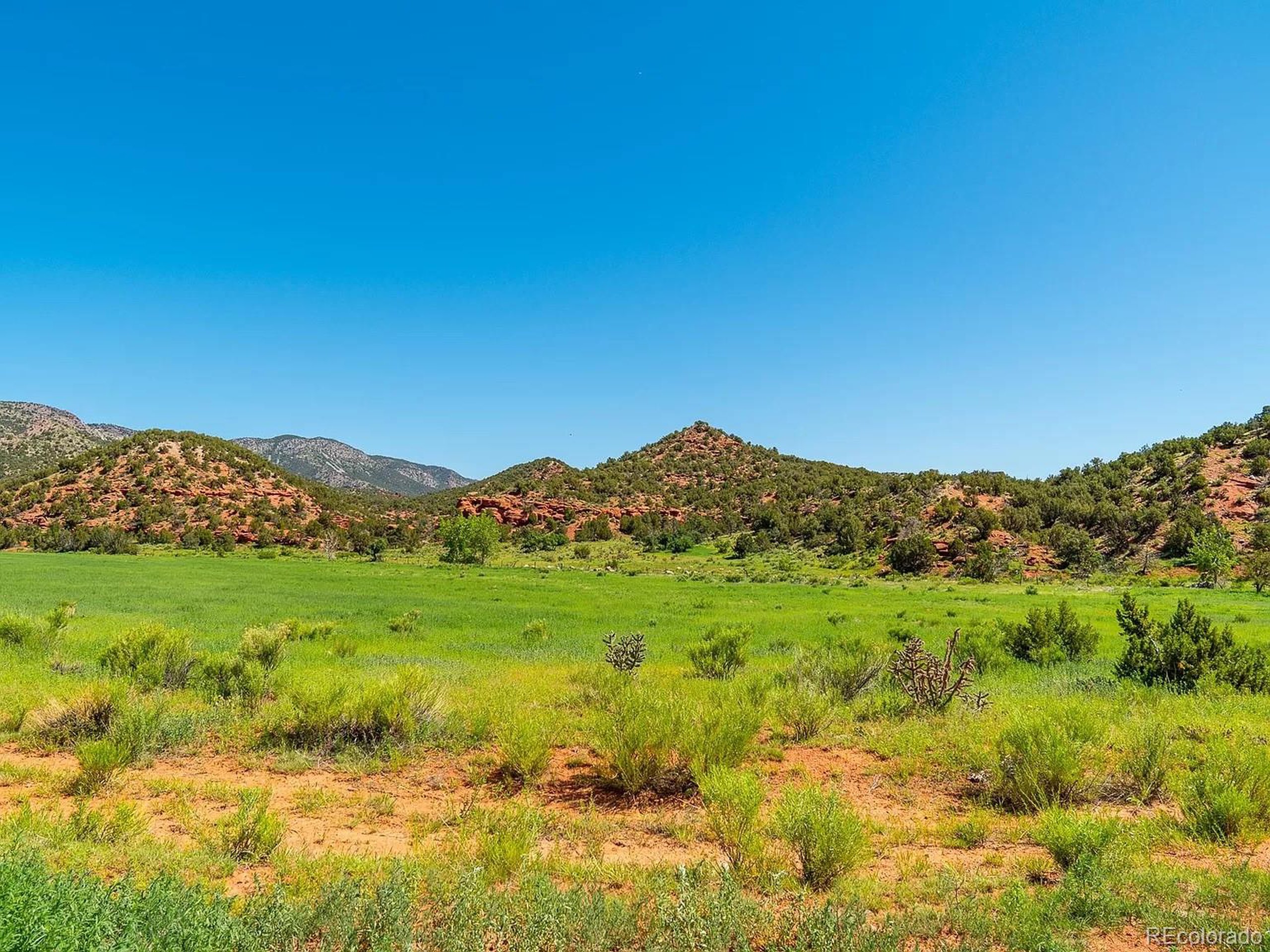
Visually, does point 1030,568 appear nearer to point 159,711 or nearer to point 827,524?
point 827,524

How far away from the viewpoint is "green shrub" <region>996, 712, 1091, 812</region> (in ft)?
20.2

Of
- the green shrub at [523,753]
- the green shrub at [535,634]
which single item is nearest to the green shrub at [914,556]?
the green shrub at [535,634]

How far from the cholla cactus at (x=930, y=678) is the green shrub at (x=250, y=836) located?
8.83 meters

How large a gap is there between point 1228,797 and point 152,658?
1551 centimetres

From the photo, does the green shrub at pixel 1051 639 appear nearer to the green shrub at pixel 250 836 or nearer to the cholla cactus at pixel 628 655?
the cholla cactus at pixel 628 655

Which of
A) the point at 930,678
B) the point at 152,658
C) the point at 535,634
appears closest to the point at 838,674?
the point at 930,678

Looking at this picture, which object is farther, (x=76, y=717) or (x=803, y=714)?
(x=803, y=714)

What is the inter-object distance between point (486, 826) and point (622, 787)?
1.92 m

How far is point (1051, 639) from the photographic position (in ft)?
48.4

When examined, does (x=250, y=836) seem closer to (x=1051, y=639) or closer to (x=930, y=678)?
(x=930, y=678)

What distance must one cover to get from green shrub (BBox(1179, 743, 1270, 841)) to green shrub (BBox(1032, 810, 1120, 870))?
1.06 m

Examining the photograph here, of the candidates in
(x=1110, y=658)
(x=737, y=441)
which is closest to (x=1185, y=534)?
(x=1110, y=658)

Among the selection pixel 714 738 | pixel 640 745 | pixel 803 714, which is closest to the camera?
pixel 640 745

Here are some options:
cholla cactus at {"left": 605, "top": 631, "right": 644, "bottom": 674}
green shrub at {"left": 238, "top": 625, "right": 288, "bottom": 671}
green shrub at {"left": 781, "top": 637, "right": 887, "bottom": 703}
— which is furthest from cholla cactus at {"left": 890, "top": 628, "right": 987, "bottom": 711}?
green shrub at {"left": 238, "top": 625, "right": 288, "bottom": 671}
